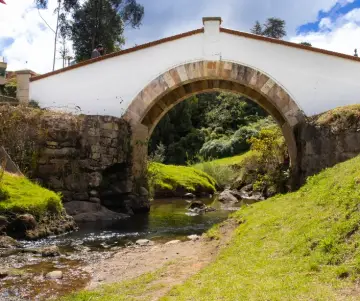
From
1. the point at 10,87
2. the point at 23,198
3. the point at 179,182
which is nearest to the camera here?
the point at 23,198

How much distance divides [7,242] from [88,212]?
4335 mm

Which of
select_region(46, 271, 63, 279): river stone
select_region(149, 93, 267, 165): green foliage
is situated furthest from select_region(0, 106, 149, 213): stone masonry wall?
select_region(149, 93, 267, 165): green foliage

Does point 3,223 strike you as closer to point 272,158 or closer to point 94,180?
point 94,180

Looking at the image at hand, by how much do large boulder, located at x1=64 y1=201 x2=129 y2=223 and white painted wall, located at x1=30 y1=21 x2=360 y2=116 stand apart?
321 cm

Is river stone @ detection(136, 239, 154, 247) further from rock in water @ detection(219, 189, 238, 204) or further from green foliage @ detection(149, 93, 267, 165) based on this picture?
green foliage @ detection(149, 93, 267, 165)

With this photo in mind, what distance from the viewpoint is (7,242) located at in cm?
801

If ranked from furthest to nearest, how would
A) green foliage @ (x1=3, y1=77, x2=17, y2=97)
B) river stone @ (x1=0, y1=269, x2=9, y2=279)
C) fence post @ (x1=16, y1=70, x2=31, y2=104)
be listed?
green foliage @ (x1=3, y1=77, x2=17, y2=97), fence post @ (x1=16, y1=70, x2=31, y2=104), river stone @ (x1=0, y1=269, x2=9, y2=279)

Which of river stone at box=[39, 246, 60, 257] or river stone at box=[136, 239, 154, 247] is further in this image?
river stone at box=[136, 239, 154, 247]

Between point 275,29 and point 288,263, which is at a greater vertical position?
point 275,29

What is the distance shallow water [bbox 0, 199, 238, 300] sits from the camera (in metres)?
5.65

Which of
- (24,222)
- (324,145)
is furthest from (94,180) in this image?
(324,145)

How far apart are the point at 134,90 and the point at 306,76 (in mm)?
5276

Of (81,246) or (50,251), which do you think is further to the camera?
(81,246)

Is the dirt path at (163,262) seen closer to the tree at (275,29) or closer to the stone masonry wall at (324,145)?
the stone masonry wall at (324,145)
